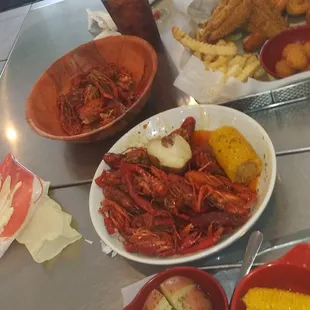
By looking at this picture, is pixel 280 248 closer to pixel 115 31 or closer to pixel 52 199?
pixel 52 199

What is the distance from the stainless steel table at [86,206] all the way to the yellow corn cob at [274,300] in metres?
0.20

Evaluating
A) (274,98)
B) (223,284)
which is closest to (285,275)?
(223,284)

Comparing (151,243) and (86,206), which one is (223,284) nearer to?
(151,243)

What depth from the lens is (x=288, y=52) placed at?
1209 mm

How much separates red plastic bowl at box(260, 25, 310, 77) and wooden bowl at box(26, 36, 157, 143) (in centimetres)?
29

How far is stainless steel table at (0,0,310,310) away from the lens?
1028mm

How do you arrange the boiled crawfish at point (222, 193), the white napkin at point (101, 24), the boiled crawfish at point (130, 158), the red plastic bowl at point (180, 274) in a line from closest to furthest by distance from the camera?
the red plastic bowl at point (180, 274), the boiled crawfish at point (222, 193), the boiled crawfish at point (130, 158), the white napkin at point (101, 24)

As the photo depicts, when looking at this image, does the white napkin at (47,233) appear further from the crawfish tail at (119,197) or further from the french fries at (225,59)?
the french fries at (225,59)

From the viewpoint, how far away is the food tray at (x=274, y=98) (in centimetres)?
118

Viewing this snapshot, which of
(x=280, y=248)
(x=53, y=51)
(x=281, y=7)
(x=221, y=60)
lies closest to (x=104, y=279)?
(x=280, y=248)

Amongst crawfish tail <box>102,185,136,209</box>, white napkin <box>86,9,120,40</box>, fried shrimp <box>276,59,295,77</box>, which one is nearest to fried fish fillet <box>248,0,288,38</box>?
fried shrimp <box>276,59,295,77</box>

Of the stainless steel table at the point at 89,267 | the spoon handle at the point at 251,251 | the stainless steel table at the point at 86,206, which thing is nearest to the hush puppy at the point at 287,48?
the stainless steel table at the point at 86,206

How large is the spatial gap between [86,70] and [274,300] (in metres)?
0.98

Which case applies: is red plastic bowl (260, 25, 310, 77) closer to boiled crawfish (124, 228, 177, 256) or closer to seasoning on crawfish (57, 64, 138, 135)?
seasoning on crawfish (57, 64, 138, 135)
